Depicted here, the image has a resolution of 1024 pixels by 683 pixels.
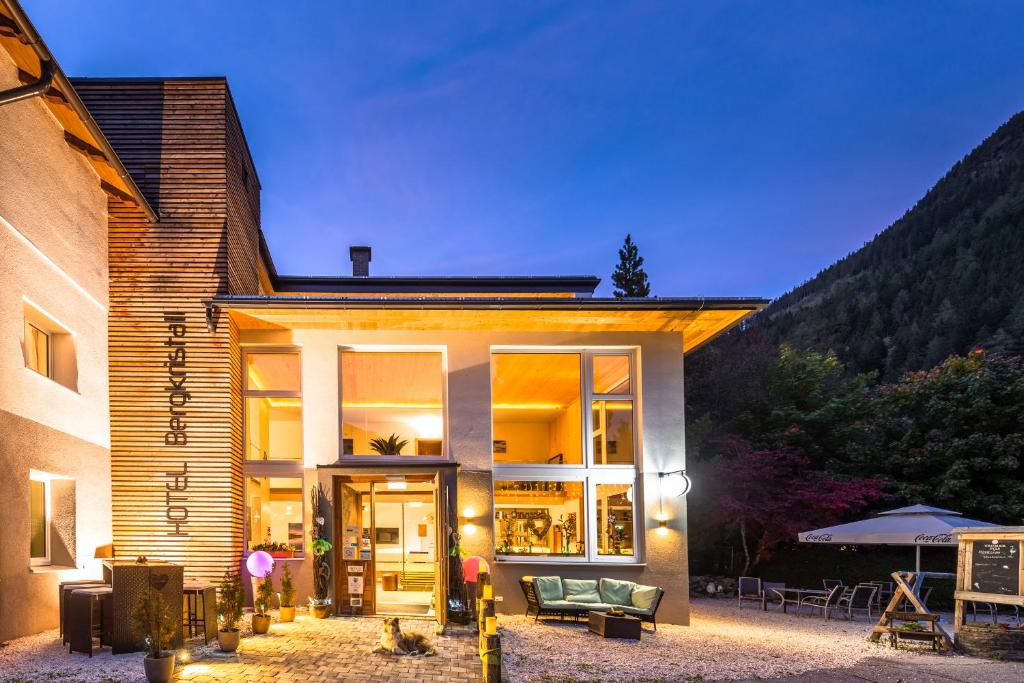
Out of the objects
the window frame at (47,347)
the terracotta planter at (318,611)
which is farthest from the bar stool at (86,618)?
the terracotta planter at (318,611)

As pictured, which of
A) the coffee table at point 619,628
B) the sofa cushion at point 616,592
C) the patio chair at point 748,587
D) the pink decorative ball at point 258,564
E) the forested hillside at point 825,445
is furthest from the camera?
the forested hillside at point 825,445

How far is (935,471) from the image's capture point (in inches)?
736

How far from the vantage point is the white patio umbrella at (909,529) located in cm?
1197

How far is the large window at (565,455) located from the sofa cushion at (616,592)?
0.64 meters

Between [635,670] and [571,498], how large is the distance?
4383mm

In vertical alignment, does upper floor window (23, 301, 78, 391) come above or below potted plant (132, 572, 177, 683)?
above

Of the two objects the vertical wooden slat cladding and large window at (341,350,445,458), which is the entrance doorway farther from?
the vertical wooden slat cladding

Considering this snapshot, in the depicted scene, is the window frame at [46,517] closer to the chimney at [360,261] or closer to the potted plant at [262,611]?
the potted plant at [262,611]

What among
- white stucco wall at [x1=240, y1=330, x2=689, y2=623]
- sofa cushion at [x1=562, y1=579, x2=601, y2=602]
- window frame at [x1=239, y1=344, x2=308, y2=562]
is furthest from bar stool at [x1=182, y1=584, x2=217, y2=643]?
sofa cushion at [x1=562, y1=579, x2=601, y2=602]

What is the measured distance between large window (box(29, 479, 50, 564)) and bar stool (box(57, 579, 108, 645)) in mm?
626

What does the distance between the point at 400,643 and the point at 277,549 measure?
411cm

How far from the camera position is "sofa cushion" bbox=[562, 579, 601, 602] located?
1220cm

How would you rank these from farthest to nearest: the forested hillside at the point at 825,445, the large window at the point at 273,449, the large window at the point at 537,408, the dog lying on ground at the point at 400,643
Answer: the forested hillside at the point at 825,445 → the large window at the point at 537,408 → the large window at the point at 273,449 → the dog lying on ground at the point at 400,643

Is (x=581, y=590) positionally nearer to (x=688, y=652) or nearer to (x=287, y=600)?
(x=688, y=652)
